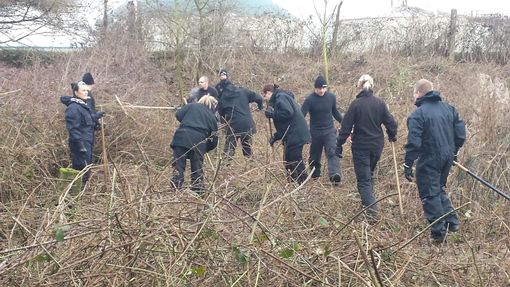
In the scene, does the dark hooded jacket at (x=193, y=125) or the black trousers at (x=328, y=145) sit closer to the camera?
the dark hooded jacket at (x=193, y=125)

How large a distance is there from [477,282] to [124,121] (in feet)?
20.2

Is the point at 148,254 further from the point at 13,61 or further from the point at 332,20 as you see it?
the point at 332,20

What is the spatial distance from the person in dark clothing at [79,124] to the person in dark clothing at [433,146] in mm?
3860

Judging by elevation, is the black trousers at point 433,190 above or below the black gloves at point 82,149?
below

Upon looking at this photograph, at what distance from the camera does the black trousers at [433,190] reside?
19.8 feet

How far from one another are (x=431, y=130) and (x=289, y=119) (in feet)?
7.43

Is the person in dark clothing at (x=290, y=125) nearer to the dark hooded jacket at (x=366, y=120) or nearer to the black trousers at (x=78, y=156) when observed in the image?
the dark hooded jacket at (x=366, y=120)

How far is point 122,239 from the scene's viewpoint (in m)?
3.76

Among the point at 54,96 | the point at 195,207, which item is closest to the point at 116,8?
the point at 54,96

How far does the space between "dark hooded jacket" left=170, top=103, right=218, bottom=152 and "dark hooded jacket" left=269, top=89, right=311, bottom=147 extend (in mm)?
976

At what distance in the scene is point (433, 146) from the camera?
19.7 ft

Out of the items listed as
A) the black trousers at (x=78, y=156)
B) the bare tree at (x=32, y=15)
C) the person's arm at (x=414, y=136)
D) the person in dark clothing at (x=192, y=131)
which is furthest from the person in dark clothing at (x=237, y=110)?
the bare tree at (x=32, y=15)

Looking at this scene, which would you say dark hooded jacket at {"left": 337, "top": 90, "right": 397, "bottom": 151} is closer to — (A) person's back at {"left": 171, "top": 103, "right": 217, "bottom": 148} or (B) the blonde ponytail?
(B) the blonde ponytail

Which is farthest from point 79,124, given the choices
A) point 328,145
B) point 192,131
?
point 328,145
